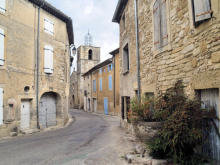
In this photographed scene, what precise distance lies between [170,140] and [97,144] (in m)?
3.53

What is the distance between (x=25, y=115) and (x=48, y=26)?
5.42 metres

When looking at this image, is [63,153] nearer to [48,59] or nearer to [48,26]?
[48,59]

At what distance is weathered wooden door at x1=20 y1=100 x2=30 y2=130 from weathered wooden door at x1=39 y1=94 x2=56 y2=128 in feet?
2.84

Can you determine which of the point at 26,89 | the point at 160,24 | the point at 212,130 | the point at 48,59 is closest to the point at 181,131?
Answer: the point at 212,130

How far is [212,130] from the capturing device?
3.36m

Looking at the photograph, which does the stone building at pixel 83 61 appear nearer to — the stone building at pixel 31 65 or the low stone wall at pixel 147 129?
the stone building at pixel 31 65

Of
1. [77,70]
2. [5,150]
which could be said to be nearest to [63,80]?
[5,150]

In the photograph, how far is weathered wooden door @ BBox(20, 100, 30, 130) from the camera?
28.8ft

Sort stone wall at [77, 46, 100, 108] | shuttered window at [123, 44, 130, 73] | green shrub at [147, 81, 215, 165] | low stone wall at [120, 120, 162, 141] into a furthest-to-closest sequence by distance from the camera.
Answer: stone wall at [77, 46, 100, 108], shuttered window at [123, 44, 130, 73], low stone wall at [120, 120, 162, 141], green shrub at [147, 81, 215, 165]

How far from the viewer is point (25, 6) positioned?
888 cm

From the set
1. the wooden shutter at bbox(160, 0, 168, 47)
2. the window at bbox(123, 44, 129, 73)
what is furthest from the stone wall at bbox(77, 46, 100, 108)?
the wooden shutter at bbox(160, 0, 168, 47)

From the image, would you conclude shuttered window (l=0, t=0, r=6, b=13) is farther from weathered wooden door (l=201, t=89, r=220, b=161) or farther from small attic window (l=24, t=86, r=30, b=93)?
weathered wooden door (l=201, t=89, r=220, b=161)

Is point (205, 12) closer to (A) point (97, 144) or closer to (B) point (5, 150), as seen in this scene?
(A) point (97, 144)

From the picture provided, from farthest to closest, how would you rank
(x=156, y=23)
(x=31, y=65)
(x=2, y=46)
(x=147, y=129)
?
1. (x=31, y=65)
2. (x=2, y=46)
3. (x=156, y=23)
4. (x=147, y=129)
